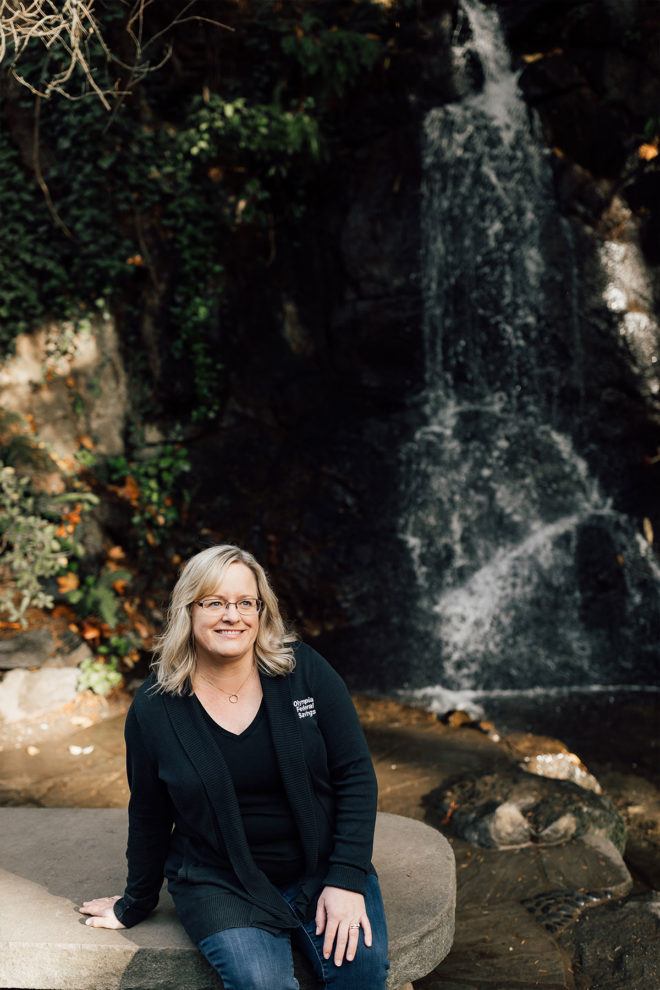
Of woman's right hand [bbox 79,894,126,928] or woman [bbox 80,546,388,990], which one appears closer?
woman [bbox 80,546,388,990]

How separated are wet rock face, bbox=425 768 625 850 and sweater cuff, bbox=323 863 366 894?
6.45ft

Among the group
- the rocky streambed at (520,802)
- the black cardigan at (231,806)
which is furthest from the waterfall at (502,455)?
the black cardigan at (231,806)

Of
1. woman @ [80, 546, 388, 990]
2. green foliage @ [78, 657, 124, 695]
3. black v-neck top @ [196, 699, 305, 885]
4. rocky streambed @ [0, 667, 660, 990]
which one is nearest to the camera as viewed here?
woman @ [80, 546, 388, 990]

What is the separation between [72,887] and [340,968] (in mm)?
1034

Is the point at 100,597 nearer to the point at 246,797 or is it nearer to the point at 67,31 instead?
the point at 246,797

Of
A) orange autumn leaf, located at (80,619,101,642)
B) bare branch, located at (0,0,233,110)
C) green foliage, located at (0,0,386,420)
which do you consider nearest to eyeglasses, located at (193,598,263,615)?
bare branch, located at (0,0,233,110)

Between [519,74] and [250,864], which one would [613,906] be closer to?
[250,864]

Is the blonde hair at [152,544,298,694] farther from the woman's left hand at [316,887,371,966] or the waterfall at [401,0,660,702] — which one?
the waterfall at [401,0,660,702]

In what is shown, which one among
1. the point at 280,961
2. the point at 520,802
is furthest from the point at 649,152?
the point at 280,961

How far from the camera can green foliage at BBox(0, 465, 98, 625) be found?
20.0 feet

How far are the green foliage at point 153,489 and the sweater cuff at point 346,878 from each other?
5.73 meters

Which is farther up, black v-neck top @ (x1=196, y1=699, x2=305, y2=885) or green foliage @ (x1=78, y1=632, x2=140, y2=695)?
black v-neck top @ (x1=196, y1=699, x2=305, y2=885)

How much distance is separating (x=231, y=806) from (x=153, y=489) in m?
5.78

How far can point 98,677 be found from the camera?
6.11 m
